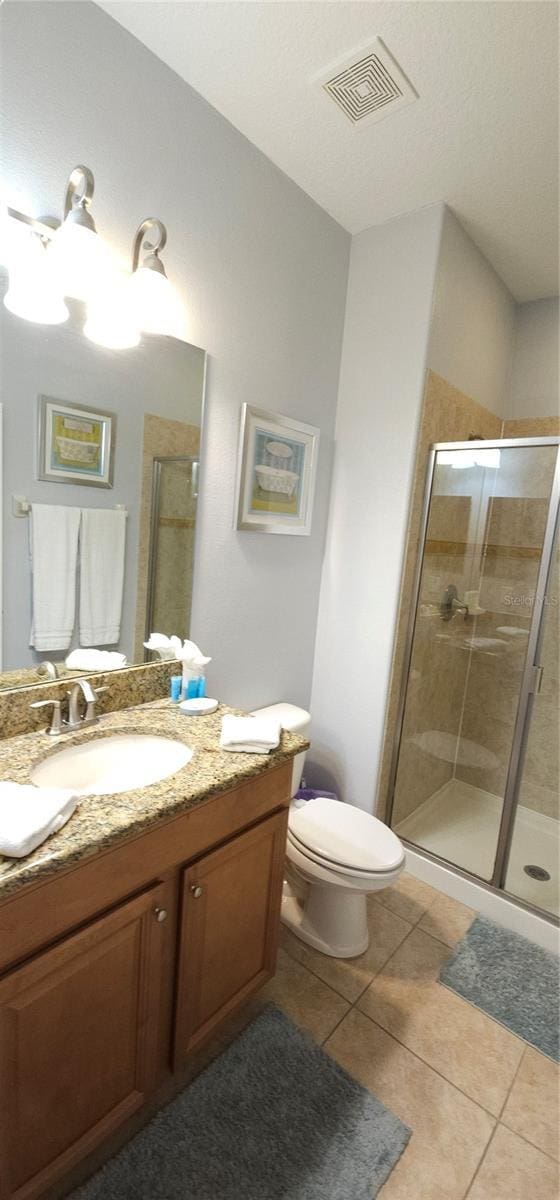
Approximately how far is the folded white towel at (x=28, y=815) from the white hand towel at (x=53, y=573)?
452mm

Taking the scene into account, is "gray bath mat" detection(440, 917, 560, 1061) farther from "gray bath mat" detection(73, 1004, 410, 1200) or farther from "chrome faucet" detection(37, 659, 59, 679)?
"chrome faucet" detection(37, 659, 59, 679)

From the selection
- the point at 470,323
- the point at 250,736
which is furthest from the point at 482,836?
the point at 470,323

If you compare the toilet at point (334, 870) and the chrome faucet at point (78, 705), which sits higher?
the chrome faucet at point (78, 705)

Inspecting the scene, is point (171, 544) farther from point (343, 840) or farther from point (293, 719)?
point (343, 840)

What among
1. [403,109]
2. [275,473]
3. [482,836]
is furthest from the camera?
[482,836]

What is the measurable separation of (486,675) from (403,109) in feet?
7.41

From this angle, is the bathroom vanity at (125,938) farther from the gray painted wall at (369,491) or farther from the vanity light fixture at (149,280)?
the vanity light fixture at (149,280)

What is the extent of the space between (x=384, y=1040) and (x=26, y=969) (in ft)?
3.77

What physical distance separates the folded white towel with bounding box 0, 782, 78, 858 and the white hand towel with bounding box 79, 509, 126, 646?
52cm

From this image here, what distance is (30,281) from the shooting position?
1.12 metres

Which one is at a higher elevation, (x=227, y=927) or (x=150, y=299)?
(x=150, y=299)

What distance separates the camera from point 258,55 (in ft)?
4.34

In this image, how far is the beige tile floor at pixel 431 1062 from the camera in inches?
44.8

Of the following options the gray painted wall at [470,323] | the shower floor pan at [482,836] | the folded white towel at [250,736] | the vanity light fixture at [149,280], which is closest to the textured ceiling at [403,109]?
the gray painted wall at [470,323]
